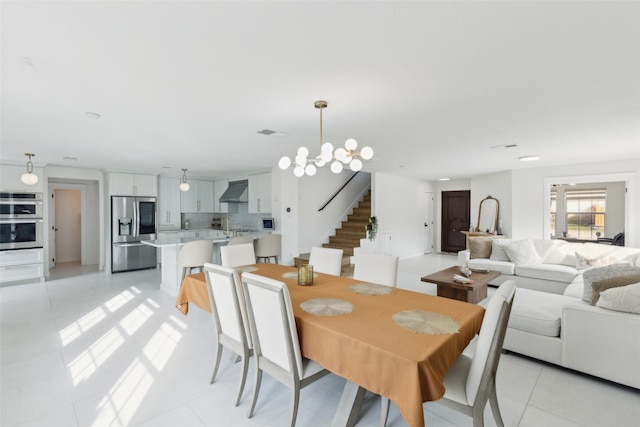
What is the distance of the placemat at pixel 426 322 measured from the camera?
5.57 ft

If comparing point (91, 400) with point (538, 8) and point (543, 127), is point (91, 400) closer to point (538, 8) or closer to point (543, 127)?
point (538, 8)

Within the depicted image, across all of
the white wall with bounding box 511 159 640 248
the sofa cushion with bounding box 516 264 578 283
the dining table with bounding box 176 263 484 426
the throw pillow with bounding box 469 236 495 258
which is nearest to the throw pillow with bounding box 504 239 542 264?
the sofa cushion with bounding box 516 264 578 283

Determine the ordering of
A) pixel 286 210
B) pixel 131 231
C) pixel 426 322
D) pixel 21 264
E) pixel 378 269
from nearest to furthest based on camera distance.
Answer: pixel 426 322 → pixel 378 269 → pixel 21 264 → pixel 286 210 → pixel 131 231

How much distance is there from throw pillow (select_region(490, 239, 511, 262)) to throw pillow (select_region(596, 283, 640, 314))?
315 cm

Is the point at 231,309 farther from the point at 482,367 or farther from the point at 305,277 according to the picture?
the point at 482,367

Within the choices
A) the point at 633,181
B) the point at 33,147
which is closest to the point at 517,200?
the point at 633,181

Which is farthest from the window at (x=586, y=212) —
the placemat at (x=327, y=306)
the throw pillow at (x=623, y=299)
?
the placemat at (x=327, y=306)

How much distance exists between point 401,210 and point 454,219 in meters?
2.34

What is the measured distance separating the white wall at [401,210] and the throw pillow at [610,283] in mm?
4962

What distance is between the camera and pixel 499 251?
550 centimetres

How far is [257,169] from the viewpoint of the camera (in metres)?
6.88

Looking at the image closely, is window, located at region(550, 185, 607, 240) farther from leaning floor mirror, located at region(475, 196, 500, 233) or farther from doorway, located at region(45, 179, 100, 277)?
doorway, located at region(45, 179, 100, 277)

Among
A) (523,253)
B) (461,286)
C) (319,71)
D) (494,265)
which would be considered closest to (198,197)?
(461,286)

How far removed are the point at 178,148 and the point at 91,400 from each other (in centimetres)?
332
